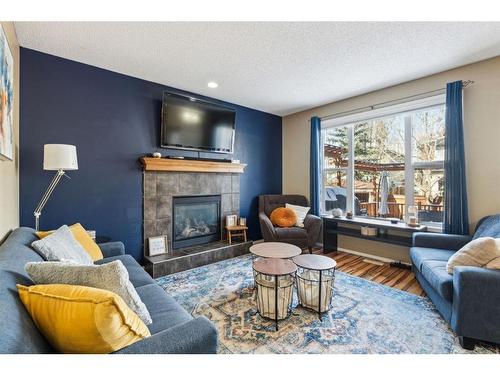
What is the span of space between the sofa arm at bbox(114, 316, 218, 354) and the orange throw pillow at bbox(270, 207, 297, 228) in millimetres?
2860

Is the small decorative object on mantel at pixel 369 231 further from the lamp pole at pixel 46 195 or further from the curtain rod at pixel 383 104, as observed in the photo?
the lamp pole at pixel 46 195

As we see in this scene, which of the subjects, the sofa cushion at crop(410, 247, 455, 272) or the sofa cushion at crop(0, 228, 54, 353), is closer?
the sofa cushion at crop(0, 228, 54, 353)

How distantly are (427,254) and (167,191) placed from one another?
10.3 feet

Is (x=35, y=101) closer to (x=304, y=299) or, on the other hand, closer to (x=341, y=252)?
(x=304, y=299)

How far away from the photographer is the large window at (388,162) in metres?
3.15

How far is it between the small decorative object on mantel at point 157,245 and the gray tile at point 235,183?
1378 mm

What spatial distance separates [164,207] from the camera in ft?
10.8

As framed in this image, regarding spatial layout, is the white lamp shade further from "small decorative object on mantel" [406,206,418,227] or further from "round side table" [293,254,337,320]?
"small decorative object on mantel" [406,206,418,227]

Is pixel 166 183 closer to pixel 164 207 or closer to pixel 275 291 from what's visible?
pixel 164 207

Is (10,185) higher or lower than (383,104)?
lower

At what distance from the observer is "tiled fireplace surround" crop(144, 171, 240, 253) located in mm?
3158

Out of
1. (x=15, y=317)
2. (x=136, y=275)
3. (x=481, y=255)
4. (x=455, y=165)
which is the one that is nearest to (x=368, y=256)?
(x=455, y=165)

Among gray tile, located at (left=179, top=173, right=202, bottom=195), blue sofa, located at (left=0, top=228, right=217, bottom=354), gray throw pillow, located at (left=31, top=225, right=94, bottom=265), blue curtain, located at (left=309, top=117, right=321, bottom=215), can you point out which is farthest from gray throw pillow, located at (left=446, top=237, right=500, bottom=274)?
gray tile, located at (left=179, top=173, right=202, bottom=195)

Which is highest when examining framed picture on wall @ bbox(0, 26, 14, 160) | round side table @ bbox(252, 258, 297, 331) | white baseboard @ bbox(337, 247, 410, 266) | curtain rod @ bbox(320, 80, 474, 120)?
curtain rod @ bbox(320, 80, 474, 120)
